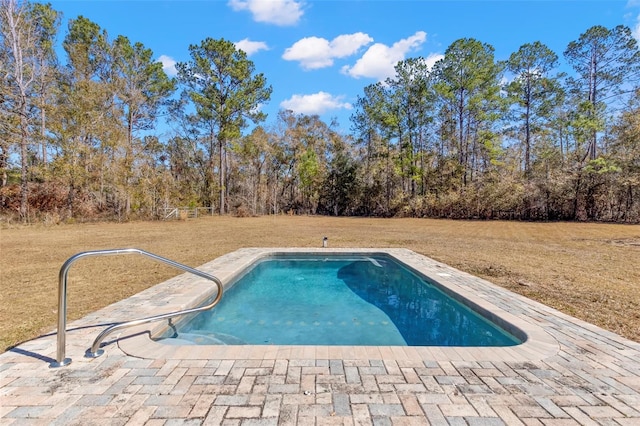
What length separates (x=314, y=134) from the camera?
3094 cm

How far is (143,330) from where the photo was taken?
279 cm

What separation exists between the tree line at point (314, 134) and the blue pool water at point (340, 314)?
1514 cm

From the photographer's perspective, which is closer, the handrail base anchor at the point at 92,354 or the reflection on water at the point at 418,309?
the handrail base anchor at the point at 92,354

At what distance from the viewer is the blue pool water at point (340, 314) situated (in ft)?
11.8

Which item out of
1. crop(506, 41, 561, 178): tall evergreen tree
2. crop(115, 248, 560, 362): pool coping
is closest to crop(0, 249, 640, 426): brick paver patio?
crop(115, 248, 560, 362): pool coping

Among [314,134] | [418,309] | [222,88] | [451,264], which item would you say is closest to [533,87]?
[314,134]

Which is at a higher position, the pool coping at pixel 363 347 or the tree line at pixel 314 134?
the tree line at pixel 314 134

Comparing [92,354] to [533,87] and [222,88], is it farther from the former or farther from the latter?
[533,87]

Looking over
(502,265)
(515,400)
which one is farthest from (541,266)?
(515,400)

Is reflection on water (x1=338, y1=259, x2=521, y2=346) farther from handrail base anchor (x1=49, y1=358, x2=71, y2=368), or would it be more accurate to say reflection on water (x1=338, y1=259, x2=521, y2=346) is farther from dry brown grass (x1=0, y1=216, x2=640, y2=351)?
handrail base anchor (x1=49, y1=358, x2=71, y2=368)

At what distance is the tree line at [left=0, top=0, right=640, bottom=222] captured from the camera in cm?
1592

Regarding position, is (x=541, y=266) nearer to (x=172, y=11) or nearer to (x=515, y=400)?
(x=515, y=400)

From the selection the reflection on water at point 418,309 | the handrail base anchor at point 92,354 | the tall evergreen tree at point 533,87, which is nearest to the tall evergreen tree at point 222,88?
the tall evergreen tree at point 533,87

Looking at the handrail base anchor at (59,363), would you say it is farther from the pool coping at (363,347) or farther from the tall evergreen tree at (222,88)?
the tall evergreen tree at (222,88)
